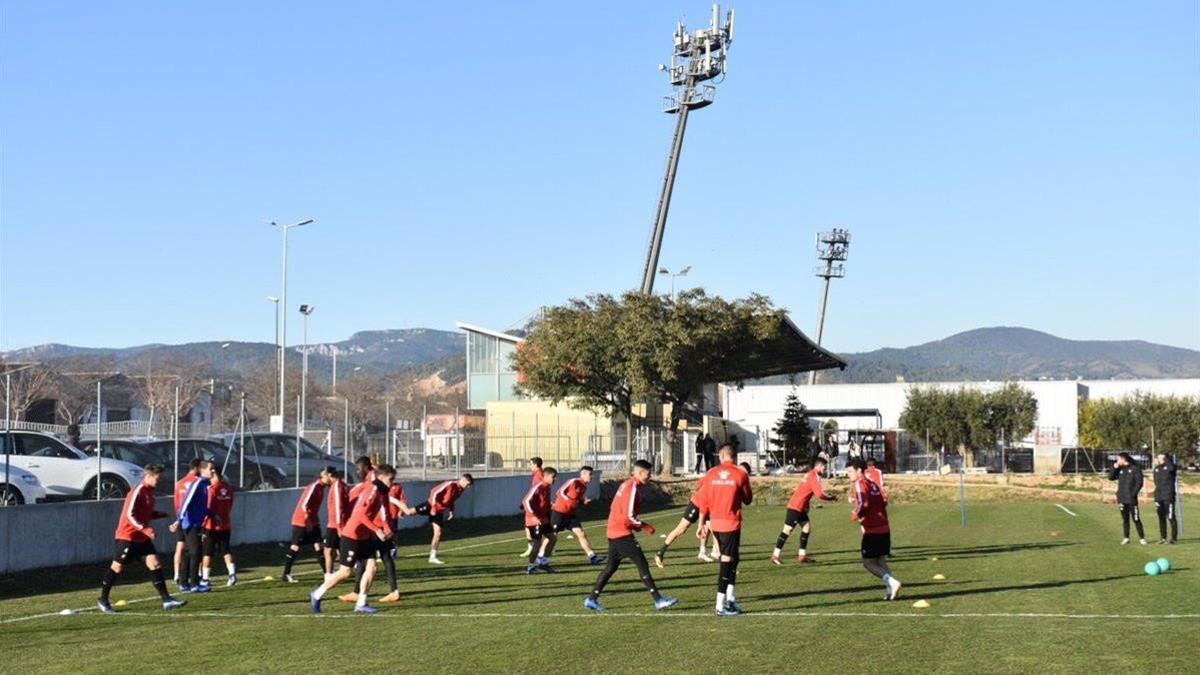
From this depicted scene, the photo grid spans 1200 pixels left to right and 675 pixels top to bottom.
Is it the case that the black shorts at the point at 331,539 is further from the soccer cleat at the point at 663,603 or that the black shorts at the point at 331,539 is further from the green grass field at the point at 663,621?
the soccer cleat at the point at 663,603

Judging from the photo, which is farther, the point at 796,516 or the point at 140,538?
the point at 796,516

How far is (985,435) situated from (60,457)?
6344cm

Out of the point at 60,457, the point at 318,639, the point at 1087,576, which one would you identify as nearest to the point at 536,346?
the point at 60,457

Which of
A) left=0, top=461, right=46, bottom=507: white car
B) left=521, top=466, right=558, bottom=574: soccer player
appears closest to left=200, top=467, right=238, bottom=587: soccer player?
left=521, top=466, right=558, bottom=574: soccer player

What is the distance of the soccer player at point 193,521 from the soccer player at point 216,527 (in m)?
0.10

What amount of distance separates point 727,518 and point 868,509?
267 centimetres

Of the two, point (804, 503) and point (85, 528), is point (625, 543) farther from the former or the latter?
point (85, 528)

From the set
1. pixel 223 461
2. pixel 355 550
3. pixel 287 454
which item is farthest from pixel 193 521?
pixel 287 454

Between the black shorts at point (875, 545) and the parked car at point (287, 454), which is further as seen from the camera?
the parked car at point (287, 454)

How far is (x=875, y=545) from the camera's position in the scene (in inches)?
695

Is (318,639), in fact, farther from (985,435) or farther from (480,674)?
(985,435)

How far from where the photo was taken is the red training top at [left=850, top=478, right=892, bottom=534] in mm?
17672

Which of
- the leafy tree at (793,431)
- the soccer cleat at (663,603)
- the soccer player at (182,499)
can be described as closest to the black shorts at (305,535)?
the soccer player at (182,499)

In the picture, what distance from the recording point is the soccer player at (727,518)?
1589 cm
